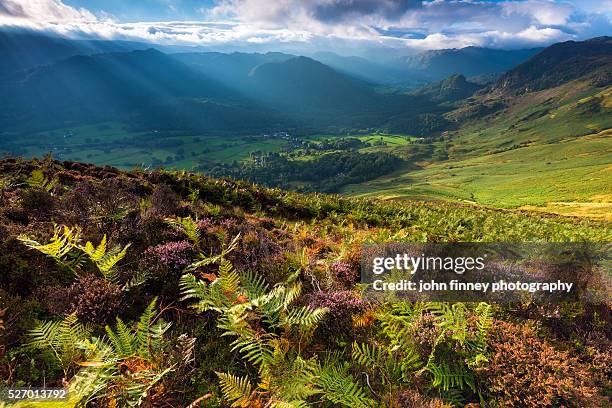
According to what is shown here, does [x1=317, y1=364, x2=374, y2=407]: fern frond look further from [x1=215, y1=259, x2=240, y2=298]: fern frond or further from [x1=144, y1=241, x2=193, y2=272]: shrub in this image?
[x1=144, y1=241, x2=193, y2=272]: shrub

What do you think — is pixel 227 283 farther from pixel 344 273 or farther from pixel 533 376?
pixel 533 376

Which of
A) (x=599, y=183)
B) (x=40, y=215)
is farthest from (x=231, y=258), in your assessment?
(x=599, y=183)

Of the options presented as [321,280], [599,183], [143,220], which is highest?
[143,220]

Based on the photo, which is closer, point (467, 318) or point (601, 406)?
point (601, 406)

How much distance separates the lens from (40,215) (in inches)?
309

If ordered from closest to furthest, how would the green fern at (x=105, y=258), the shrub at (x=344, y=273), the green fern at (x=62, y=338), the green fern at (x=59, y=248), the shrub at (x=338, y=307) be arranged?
the green fern at (x=62, y=338)
the shrub at (x=338, y=307)
the green fern at (x=105, y=258)
the green fern at (x=59, y=248)
the shrub at (x=344, y=273)

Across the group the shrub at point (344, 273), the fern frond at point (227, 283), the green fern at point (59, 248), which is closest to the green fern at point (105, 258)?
the green fern at point (59, 248)

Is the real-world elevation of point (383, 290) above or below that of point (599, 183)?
above

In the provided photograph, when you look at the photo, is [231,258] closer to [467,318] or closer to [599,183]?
[467,318]

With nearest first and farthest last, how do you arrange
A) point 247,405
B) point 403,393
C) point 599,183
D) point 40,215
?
1. point 247,405
2. point 403,393
3. point 40,215
4. point 599,183

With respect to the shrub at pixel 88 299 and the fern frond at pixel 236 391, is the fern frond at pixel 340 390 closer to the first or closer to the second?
the fern frond at pixel 236 391

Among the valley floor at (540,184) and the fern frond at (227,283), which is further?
the valley floor at (540,184)

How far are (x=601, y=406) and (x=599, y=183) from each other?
113 m

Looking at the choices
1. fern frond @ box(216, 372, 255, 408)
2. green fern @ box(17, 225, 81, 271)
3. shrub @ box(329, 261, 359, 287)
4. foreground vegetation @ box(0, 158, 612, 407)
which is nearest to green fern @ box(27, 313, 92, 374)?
foreground vegetation @ box(0, 158, 612, 407)
